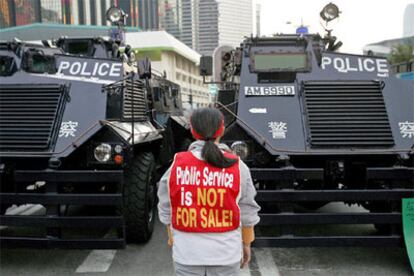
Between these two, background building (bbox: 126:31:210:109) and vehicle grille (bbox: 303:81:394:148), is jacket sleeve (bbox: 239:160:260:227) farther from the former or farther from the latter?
background building (bbox: 126:31:210:109)

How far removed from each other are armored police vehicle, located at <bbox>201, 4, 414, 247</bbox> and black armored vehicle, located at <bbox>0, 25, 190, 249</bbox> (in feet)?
3.87

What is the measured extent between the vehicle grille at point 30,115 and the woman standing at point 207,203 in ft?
8.48

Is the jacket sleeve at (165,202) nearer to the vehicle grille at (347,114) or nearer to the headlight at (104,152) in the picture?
the headlight at (104,152)

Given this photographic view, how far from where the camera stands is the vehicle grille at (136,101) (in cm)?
528

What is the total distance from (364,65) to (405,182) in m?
1.67

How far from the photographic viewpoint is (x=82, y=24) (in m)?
44.1

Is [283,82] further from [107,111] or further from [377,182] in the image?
[107,111]

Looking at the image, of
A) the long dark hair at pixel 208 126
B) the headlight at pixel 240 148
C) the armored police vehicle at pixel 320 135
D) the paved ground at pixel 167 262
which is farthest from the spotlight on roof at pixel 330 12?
the long dark hair at pixel 208 126

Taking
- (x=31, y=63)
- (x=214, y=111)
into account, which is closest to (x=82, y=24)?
(x=31, y=63)

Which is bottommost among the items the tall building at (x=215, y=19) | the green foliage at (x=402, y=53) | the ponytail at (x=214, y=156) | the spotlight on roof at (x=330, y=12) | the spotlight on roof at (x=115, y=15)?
the ponytail at (x=214, y=156)

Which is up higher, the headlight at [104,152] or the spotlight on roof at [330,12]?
the spotlight on roof at [330,12]

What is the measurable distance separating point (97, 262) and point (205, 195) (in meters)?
2.82

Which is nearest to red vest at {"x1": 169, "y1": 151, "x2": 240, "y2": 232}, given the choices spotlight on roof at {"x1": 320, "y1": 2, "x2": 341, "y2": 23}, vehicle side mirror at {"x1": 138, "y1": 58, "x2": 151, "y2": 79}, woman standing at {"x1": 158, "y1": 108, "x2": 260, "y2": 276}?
woman standing at {"x1": 158, "y1": 108, "x2": 260, "y2": 276}

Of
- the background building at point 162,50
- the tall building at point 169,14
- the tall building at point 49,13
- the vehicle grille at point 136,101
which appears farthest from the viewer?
the background building at point 162,50
